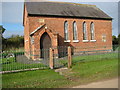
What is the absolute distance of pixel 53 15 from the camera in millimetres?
19422

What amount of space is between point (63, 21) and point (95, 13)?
7247 millimetres

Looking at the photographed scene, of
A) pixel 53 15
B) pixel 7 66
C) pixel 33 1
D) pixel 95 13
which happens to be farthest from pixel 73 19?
pixel 7 66

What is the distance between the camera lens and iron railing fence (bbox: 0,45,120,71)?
11260 millimetres

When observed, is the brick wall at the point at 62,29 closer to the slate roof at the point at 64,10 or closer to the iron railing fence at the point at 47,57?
the slate roof at the point at 64,10

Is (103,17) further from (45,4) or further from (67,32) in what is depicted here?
(45,4)

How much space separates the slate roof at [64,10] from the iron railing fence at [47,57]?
212 inches

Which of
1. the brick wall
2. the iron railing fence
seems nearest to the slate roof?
the brick wall

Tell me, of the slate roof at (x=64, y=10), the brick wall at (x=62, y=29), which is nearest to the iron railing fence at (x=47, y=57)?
the brick wall at (x=62, y=29)

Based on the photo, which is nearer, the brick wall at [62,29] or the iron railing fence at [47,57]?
the iron railing fence at [47,57]

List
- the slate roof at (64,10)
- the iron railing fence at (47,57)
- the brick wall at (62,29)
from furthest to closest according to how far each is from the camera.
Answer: the slate roof at (64,10) < the brick wall at (62,29) < the iron railing fence at (47,57)

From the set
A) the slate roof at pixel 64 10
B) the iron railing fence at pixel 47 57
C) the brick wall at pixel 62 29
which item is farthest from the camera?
the slate roof at pixel 64 10

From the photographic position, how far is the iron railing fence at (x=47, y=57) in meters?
11.3

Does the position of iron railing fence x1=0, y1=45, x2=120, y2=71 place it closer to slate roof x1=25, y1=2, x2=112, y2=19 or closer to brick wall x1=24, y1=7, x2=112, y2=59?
brick wall x1=24, y1=7, x2=112, y2=59

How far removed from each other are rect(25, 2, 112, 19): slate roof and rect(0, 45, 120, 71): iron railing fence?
540 cm
